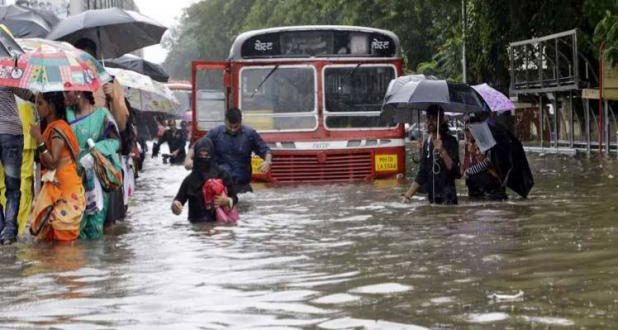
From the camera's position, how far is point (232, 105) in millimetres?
20375

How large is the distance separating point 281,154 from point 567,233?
9.30 metres

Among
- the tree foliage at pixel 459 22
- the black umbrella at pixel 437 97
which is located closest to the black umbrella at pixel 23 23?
the black umbrella at pixel 437 97

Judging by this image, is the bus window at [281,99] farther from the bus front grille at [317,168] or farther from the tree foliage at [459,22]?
the tree foliage at [459,22]

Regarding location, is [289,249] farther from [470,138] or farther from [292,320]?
[470,138]

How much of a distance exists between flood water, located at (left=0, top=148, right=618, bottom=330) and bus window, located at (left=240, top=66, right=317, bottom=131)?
5220 mm

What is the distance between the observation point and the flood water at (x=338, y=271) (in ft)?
23.3

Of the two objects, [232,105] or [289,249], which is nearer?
[289,249]

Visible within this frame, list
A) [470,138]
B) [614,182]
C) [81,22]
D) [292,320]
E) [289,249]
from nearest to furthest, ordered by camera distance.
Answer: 1. [292,320]
2. [289,249]
3. [470,138]
4. [81,22]
5. [614,182]

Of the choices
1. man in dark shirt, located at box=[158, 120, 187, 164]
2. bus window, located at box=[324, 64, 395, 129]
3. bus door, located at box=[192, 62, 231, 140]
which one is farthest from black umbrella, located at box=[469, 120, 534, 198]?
man in dark shirt, located at box=[158, 120, 187, 164]

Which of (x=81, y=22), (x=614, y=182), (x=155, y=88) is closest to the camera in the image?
(x=81, y=22)

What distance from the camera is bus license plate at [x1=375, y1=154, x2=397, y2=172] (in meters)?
20.4

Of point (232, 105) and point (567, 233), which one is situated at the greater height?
point (232, 105)

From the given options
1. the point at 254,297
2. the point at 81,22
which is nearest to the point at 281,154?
the point at 81,22

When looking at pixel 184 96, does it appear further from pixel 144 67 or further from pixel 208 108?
pixel 208 108
